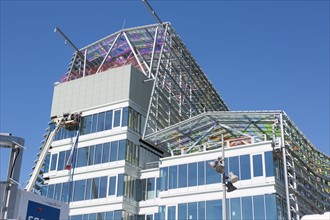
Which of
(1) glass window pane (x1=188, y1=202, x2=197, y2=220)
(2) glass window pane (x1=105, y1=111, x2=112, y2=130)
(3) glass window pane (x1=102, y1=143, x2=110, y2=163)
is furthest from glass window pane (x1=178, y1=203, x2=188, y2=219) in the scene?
(2) glass window pane (x1=105, y1=111, x2=112, y2=130)

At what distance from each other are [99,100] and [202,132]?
11.9 metres

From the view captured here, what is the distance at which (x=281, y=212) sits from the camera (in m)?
35.7

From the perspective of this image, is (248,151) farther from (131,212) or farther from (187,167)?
(131,212)

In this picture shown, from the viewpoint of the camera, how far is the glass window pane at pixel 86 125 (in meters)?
48.4

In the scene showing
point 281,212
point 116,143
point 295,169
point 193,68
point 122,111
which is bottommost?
point 281,212

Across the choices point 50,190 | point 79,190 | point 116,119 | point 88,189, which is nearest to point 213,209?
point 88,189

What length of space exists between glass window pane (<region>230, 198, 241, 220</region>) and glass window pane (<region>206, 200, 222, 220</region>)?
1.05 meters

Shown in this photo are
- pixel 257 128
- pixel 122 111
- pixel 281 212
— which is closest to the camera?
pixel 281 212

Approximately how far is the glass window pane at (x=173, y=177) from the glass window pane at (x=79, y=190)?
9595 mm

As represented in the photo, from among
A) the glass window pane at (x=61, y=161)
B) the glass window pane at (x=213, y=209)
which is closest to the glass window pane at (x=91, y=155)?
the glass window pane at (x=61, y=161)

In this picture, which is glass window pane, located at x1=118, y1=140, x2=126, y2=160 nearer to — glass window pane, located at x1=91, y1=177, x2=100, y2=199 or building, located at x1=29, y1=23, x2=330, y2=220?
building, located at x1=29, y1=23, x2=330, y2=220

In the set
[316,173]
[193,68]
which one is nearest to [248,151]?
Answer: [316,173]

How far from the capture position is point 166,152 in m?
A: 48.3

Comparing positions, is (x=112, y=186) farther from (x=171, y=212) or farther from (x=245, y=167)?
(x=245, y=167)
